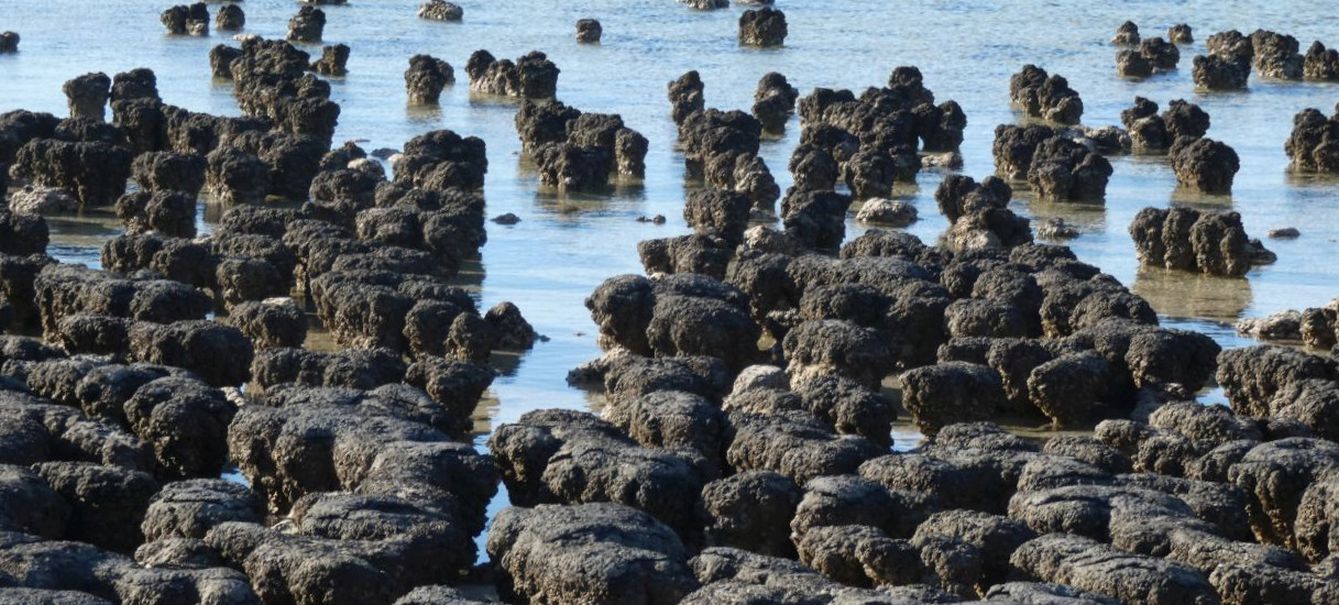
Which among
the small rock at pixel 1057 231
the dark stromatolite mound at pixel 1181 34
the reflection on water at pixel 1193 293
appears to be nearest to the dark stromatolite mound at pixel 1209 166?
the small rock at pixel 1057 231

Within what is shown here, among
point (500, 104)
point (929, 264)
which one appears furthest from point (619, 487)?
point (500, 104)

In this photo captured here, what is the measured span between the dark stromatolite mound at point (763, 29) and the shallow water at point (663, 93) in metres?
0.45

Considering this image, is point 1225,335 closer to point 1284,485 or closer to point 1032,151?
point 1284,485

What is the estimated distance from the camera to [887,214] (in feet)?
81.8

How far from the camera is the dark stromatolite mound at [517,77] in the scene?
116 ft

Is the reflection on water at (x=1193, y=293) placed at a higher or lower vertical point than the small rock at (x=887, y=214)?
lower

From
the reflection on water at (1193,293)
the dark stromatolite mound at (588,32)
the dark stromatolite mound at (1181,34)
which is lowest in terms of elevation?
the reflection on water at (1193,293)

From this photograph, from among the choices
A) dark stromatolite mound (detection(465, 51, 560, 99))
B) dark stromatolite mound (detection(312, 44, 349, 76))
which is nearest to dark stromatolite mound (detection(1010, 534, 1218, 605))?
dark stromatolite mound (detection(465, 51, 560, 99))

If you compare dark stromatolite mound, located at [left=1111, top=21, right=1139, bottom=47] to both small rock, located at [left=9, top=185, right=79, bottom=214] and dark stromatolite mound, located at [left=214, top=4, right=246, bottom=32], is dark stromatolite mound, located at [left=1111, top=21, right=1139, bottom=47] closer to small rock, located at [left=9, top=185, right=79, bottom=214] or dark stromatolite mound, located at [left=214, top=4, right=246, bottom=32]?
dark stromatolite mound, located at [left=214, top=4, right=246, bottom=32]

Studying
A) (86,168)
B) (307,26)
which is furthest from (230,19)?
(86,168)

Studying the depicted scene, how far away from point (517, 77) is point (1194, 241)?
15.4 m

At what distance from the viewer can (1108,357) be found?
1742 centimetres

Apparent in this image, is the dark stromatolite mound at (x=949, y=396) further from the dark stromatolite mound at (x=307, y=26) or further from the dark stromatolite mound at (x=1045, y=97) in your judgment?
the dark stromatolite mound at (x=307, y=26)

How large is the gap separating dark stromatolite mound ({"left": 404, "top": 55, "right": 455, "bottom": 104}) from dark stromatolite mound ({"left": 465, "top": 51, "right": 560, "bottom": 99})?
0.94 metres
